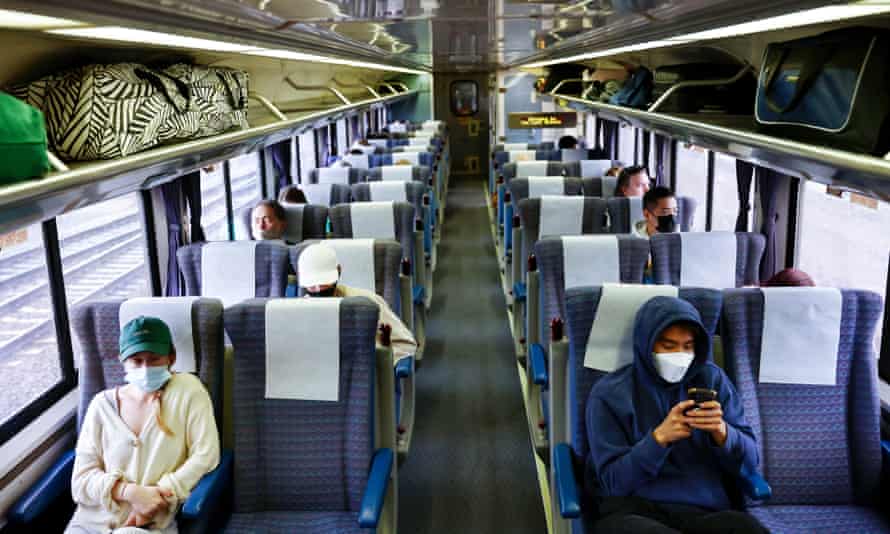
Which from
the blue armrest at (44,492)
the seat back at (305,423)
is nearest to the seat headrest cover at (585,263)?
the seat back at (305,423)

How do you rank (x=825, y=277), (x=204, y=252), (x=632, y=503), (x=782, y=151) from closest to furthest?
(x=782, y=151)
(x=632, y=503)
(x=204, y=252)
(x=825, y=277)

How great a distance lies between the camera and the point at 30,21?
1.62 metres

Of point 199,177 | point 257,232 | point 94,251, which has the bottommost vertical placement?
point 94,251

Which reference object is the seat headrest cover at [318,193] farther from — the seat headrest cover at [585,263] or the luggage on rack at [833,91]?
the luggage on rack at [833,91]

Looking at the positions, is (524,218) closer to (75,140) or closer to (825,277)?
(825,277)

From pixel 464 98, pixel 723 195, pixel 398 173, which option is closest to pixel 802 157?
pixel 723 195

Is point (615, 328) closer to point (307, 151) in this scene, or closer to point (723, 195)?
point (723, 195)

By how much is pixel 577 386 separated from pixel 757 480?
710mm

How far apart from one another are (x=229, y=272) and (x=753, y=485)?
9.80ft

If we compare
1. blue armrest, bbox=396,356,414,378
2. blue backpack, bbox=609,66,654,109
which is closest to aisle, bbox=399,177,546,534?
blue armrest, bbox=396,356,414,378

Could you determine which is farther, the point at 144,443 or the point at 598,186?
the point at 598,186

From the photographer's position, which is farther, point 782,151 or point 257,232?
point 257,232

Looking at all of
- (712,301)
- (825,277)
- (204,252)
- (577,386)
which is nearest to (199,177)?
(204,252)

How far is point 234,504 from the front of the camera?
9.60 feet
